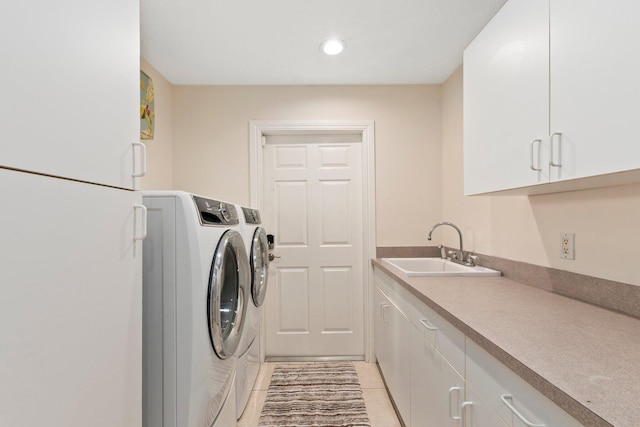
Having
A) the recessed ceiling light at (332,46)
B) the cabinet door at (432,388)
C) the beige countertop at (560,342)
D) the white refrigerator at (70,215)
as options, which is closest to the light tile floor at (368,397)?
the cabinet door at (432,388)

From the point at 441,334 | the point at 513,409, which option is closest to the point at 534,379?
the point at 513,409

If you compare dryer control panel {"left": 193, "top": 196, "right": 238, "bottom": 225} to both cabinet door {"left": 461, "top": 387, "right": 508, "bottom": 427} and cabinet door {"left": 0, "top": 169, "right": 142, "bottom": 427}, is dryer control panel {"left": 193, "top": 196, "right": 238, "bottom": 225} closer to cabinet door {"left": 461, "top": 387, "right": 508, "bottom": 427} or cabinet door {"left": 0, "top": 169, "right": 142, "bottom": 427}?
cabinet door {"left": 0, "top": 169, "right": 142, "bottom": 427}

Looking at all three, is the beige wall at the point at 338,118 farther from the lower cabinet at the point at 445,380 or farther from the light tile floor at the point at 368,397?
the light tile floor at the point at 368,397

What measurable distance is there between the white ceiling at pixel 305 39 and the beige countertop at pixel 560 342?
156 centimetres

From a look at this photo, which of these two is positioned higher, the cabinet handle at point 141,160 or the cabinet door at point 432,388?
the cabinet handle at point 141,160

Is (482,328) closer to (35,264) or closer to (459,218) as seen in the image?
(35,264)

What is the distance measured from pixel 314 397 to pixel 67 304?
1.92m

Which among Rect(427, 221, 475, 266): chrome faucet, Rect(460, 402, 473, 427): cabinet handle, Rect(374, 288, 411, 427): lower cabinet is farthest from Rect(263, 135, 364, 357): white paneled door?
Rect(460, 402, 473, 427): cabinet handle

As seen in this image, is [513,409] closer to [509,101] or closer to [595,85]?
[595,85]

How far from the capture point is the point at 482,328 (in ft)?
3.13

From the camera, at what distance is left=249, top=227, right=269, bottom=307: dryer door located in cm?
189

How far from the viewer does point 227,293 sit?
1579 millimetres

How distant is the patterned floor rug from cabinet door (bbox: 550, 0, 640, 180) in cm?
182

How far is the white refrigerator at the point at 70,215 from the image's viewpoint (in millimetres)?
566
